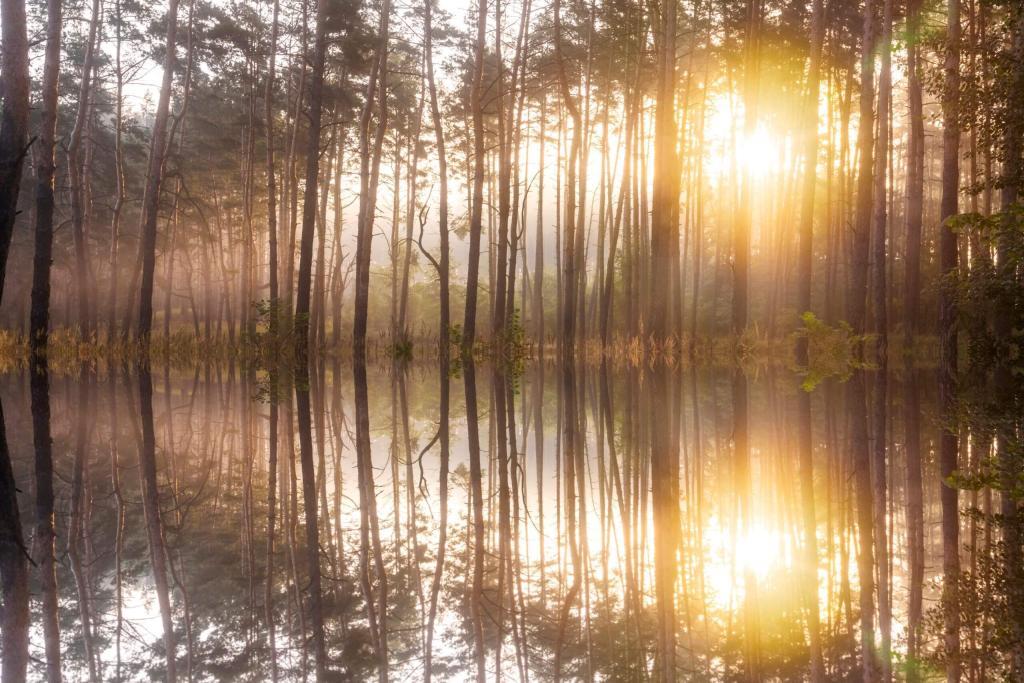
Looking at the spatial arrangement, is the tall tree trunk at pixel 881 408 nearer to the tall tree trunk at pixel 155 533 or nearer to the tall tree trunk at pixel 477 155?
the tall tree trunk at pixel 155 533

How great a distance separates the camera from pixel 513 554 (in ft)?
8.89

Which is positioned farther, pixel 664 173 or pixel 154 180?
pixel 154 180

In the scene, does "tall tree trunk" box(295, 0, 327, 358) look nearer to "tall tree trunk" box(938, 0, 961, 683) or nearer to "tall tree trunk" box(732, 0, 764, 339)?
"tall tree trunk" box(732, 0, 764, 339)

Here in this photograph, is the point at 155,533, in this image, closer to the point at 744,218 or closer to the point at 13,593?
the point at 13,593

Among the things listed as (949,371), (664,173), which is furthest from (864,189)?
(949,371)

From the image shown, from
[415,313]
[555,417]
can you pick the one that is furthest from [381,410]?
[415,313]

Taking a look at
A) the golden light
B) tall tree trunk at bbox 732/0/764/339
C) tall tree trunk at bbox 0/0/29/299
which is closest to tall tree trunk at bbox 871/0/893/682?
tall tree trunk at bbox 732/0/764/339

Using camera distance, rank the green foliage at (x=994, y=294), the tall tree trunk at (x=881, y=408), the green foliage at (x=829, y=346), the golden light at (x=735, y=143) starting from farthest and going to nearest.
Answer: the golden light at (x=735, y=143) < the green foliage at (x=829, y=346) < the green foliage at (x=994, y=294) < the tall tree trunk at (x=881, y=408)

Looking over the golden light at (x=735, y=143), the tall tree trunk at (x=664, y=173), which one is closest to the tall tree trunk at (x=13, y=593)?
the tall tree trunk at (x=664, y=173)

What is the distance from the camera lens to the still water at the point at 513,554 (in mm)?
1830

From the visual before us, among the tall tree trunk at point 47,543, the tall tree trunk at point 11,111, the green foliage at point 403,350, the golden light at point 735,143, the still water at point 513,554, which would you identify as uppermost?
the golden light at point 735,143

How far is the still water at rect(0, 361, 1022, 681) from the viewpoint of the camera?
183 cm

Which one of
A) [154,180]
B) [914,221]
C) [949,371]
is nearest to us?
[949,371]

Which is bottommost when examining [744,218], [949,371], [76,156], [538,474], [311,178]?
[538,474]
